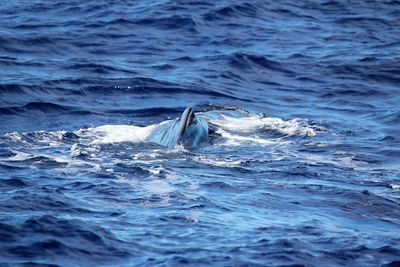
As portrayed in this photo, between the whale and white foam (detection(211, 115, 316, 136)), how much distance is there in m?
1.35

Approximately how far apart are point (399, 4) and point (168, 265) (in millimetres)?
24514

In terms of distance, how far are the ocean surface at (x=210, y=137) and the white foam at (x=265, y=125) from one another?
0.20 ft

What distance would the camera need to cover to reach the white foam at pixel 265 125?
18984 millimetres

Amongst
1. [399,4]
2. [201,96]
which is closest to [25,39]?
[201,96]

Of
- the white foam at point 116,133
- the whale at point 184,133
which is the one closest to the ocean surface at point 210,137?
the white foam at point 116,133

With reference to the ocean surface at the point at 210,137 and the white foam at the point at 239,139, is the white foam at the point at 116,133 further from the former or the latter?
the white foam at the point at 239,139

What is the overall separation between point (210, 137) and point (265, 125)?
75.6 inches

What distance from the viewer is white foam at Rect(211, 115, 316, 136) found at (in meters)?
19.0

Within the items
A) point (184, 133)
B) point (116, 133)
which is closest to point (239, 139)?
point (184, 133)

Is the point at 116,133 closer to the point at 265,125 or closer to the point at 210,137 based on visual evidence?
the point at 210,137

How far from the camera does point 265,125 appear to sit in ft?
63.9

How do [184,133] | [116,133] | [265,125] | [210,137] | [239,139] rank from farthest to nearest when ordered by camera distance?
[265,125], [116,133], [239,139], [210,137], [184,133]

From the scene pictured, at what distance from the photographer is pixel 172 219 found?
12422mm

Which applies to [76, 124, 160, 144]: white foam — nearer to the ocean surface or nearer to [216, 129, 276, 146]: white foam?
the ocean surface
